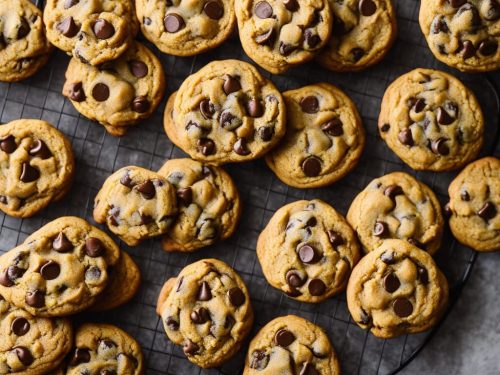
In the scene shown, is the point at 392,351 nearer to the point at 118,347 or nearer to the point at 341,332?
the point at 341,332

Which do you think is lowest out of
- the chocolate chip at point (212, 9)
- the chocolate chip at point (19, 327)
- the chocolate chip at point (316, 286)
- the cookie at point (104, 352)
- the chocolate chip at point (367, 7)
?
the cookie at point (104, 352)

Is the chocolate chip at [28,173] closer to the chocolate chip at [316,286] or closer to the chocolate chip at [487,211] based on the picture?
the chocolate chip at [316,286]

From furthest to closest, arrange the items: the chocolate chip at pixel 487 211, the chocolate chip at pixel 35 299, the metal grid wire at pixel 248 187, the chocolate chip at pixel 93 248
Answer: the metal grid wire at pixel 248 187
the chocolate chip at pixel 487 211
the chocolate chip at pixel 93 248
the chocolate chip at pixel 35 299

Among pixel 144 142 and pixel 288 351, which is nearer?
pixel 288 351

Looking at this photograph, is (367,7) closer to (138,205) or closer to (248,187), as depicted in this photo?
(248,187)

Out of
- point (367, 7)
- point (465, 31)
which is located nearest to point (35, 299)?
point (367, 7)

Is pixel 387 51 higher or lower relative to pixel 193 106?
higher

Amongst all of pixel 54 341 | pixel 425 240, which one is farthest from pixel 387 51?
pixel 54 341

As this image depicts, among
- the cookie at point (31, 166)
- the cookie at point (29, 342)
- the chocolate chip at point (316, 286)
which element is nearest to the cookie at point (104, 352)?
the cookie at point (29, 342)
